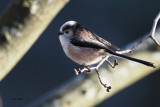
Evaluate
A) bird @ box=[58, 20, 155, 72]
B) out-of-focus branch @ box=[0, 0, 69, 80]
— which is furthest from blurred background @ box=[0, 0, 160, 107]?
bird @ box=[58, 20, 155, 72]

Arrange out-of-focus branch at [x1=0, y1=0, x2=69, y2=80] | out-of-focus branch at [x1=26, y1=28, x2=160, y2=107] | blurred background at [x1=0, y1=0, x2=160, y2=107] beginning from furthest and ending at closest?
blurred background at [x1=0, y1=0, x2=160, y2=107] → out-of-focus branch at [x1=26, y1=28, x2=160, y2=107] → out-of-focus branch at [x1=0, y1=0, x2=69, y2=80]

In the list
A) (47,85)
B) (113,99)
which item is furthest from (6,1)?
(113,99)

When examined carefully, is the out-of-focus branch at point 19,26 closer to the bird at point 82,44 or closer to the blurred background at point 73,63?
the bird at point 82,44

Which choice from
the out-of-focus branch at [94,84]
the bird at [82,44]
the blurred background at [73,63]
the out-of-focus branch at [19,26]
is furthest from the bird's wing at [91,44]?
the blurred background at [73,63]

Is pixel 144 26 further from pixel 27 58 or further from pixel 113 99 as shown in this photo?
pixel 27 58

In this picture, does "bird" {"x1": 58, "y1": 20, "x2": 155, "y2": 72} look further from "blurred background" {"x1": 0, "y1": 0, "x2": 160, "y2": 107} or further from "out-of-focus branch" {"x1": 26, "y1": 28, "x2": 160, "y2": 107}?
"blurred background" {"x1": 0, "y1": 0, "x2": 160, "y2": 107}

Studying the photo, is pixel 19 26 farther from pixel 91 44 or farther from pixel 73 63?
pixel 73 63
